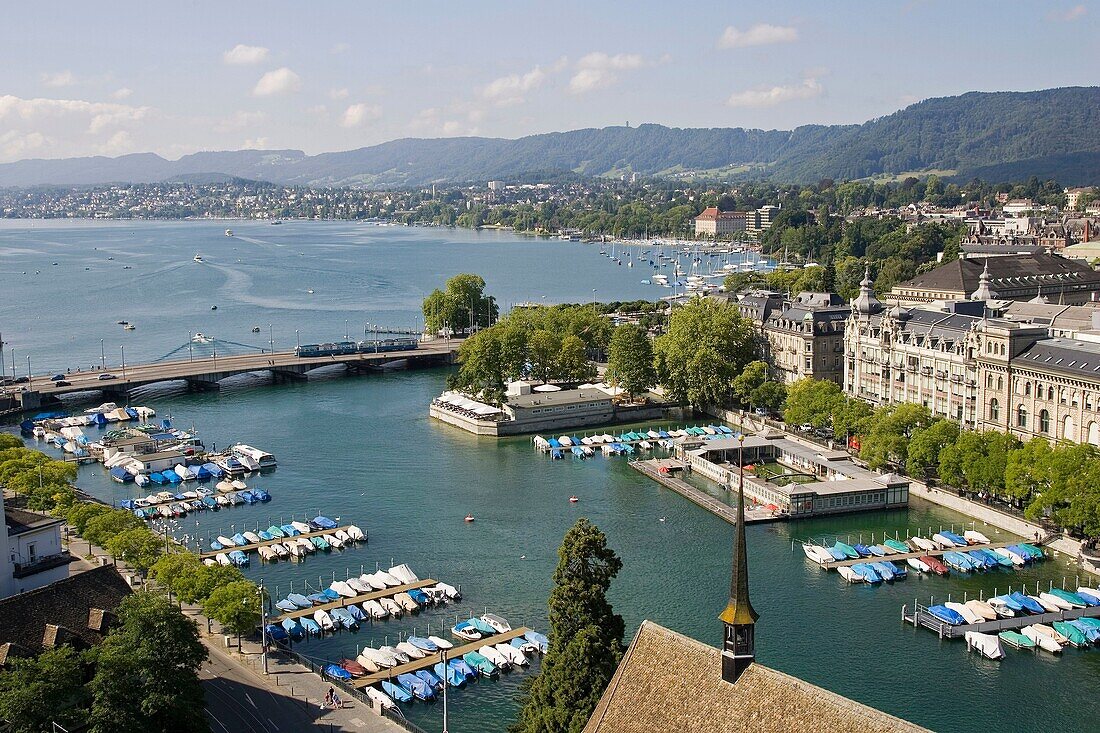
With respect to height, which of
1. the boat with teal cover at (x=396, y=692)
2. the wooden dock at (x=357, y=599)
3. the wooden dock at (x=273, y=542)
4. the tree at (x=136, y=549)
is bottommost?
the boat with teal cover at (x=396, y=692)

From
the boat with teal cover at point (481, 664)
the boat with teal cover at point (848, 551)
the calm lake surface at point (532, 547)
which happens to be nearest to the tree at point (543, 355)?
the calm lake surface at point (532, 547)

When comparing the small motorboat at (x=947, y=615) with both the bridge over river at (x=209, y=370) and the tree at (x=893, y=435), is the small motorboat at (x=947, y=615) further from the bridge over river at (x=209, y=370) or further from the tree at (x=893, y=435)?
the bridge over river at (x=209, y=370)

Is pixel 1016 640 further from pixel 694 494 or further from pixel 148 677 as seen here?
pixel 148 677

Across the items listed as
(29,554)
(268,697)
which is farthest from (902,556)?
(29,554)

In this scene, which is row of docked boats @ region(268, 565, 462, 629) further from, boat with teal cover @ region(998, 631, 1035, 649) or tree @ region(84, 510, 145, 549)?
boat with teal cover @ region(998, 631, 1035, 649)

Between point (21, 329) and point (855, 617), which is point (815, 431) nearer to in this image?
point (855, 617)

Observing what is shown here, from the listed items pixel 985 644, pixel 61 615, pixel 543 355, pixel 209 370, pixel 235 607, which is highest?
pixel 61 615

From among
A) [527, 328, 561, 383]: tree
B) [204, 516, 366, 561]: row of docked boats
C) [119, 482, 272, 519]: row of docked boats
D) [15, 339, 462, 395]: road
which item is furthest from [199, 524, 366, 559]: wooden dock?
[15, 339, 462, 395]: road
